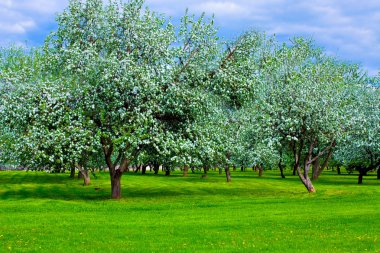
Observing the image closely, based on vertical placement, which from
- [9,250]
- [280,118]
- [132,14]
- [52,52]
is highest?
[132,14]

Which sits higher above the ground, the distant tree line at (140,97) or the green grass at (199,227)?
the distant tree line at (140,97)

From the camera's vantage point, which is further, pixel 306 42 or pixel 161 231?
pixel 306 42

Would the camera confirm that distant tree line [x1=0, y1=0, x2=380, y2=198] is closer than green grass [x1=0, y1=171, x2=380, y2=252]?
No

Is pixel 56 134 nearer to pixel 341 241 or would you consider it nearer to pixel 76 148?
pixel 76 148

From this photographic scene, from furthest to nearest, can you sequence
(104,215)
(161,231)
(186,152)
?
(186,152), (104,215), (161,231)

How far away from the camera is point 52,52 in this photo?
4331 centimetres

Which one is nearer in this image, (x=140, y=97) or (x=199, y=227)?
(x=199, y=227)

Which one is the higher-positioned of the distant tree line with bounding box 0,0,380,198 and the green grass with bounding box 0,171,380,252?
the distant tree line with bounding box 0,0,380,198

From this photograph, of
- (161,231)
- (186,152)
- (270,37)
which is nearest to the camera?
(161,231)

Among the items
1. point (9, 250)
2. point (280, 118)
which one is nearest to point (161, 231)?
point (9, 250)

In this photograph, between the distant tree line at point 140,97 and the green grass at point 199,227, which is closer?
the green grass at point 199,227

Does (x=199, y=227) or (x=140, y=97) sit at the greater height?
(x=140, y=97)

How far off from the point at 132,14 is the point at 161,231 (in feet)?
77.9

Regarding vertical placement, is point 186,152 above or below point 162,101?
below
